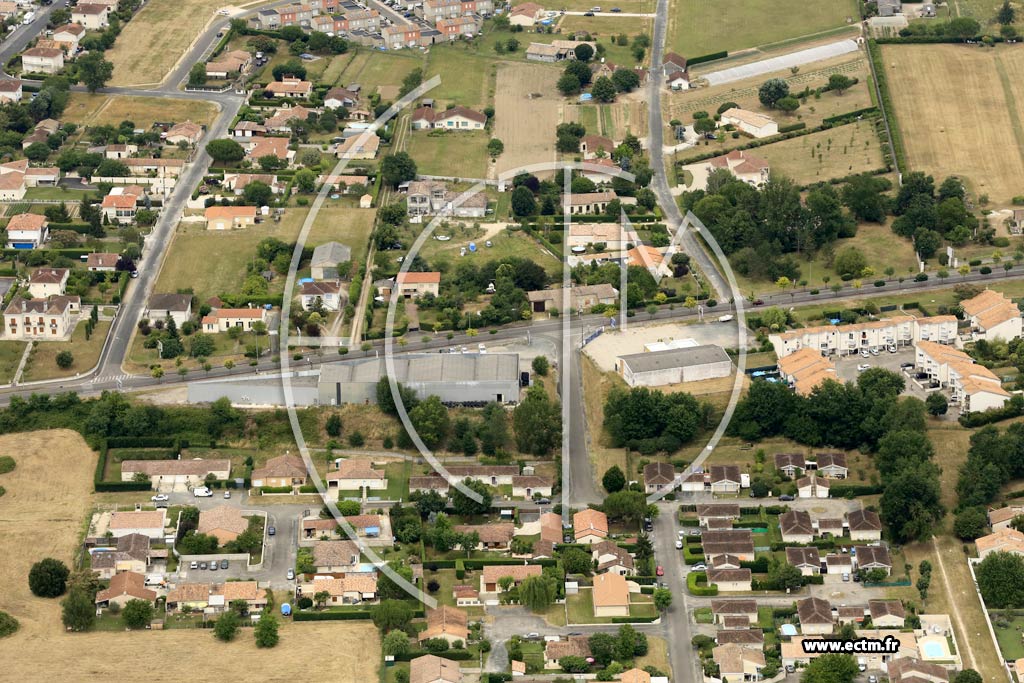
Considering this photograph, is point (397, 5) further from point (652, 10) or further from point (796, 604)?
point (796, 604)

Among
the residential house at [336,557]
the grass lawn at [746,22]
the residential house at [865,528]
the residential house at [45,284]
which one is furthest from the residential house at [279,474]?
the grass lawn at [746,22]

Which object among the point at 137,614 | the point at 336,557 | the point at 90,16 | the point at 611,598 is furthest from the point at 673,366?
the point at 90,16

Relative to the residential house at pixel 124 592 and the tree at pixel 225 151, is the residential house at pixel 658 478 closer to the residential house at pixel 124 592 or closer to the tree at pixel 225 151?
the residential house at pixel 124 592

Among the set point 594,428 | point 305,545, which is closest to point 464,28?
point 594,428

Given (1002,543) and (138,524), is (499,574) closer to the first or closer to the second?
(138,524)

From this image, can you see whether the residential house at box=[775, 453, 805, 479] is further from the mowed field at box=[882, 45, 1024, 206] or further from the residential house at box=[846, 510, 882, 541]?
the mowed field at box=[882, 45, 1024, 206]
